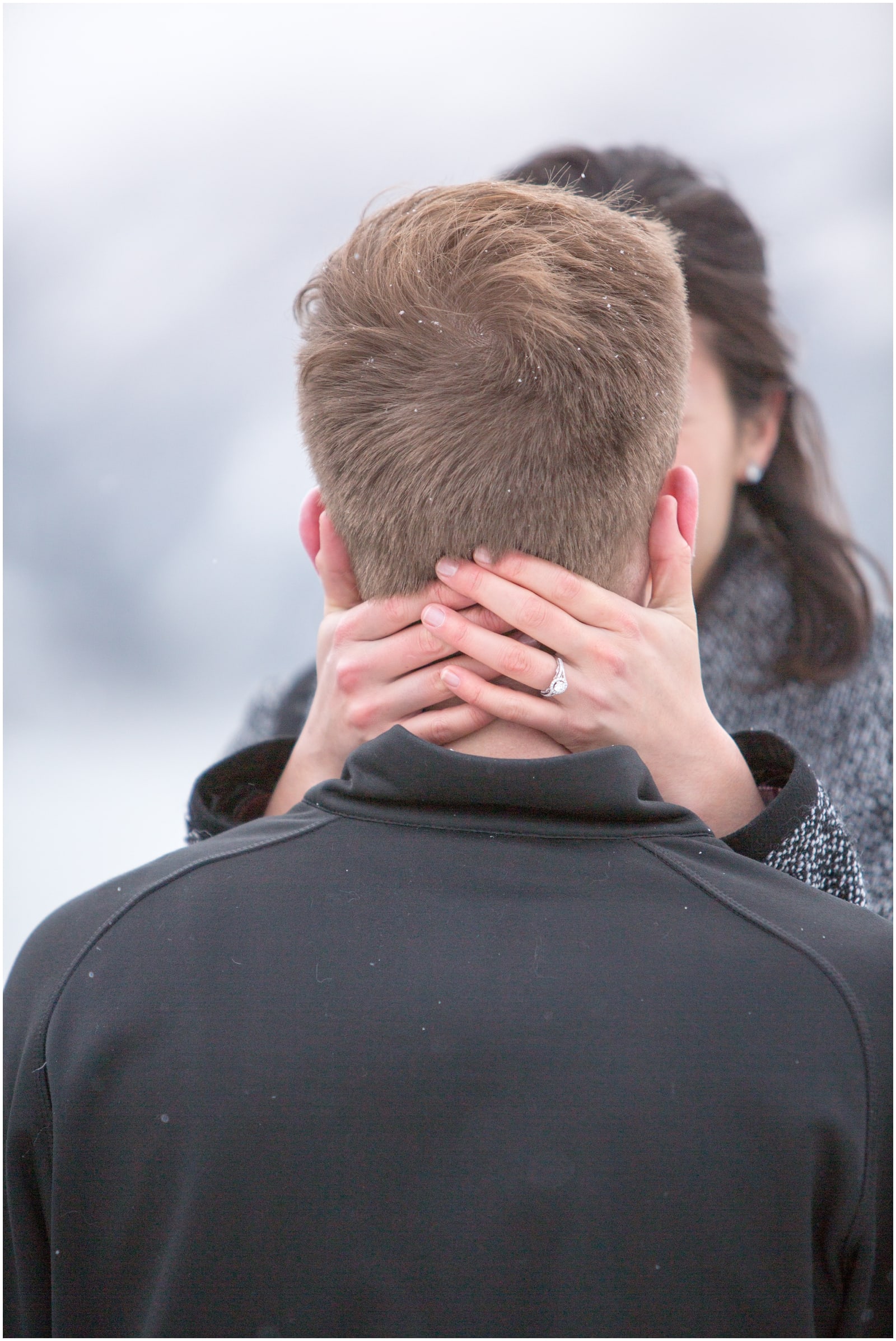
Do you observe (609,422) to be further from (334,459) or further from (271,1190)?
(271,1190)

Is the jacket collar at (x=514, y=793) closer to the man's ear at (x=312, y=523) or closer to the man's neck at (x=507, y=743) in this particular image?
the man's neck at (x=507, y=743)

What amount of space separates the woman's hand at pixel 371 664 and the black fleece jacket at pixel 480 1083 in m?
0.12

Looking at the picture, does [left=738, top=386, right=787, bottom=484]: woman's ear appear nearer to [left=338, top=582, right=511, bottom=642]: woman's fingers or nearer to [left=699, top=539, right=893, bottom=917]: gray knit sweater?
[left=699, top=539, right=893, bottom=917]: gray knit sweater

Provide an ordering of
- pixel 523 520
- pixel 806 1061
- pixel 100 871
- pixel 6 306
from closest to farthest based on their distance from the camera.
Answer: pixel 806 1061, pixel 523 520, pixel 100 871, pixel 6 306

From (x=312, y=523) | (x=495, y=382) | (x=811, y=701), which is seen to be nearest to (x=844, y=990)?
(x=495, y=382)

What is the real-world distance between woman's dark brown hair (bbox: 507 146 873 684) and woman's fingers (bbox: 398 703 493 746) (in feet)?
3.27

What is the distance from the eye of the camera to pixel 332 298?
774 millimetres

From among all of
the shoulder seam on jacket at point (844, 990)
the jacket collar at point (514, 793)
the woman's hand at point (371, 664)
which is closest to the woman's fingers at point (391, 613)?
the woman's hand at point (371, 664)

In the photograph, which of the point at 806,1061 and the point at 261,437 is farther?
the point at 261,437

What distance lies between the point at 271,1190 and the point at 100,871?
7.01 feet

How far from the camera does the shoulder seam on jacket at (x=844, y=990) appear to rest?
582mm

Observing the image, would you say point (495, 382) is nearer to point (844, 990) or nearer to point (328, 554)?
point (328, 554)

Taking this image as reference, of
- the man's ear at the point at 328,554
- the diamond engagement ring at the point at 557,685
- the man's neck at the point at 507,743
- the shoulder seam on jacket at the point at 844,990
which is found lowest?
the shoulder seam on jacket at the point at 844,990

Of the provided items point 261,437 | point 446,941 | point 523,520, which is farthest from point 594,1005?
point 261,437
